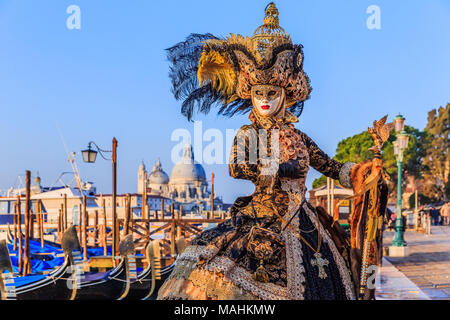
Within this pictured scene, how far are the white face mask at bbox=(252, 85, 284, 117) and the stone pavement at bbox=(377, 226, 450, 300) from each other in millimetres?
6073

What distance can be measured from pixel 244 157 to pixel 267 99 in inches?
19.5

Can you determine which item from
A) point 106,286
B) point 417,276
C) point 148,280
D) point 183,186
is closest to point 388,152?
point 417,276

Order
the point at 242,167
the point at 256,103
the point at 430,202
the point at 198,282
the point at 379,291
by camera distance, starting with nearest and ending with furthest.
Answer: the point at 198,282, the point at 242,167, the point at 256,103, the point at 379,291, the point at 430,202

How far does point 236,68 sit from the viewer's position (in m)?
4.18

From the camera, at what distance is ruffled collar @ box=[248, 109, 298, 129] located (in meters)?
4.03

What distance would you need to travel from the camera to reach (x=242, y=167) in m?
3.81

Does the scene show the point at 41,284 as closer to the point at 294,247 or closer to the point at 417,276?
the point at 417,276

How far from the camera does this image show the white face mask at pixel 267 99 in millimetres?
4031

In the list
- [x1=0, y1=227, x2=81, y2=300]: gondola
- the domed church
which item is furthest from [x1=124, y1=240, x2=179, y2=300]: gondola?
the domed church

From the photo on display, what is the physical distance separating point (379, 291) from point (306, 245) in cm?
700

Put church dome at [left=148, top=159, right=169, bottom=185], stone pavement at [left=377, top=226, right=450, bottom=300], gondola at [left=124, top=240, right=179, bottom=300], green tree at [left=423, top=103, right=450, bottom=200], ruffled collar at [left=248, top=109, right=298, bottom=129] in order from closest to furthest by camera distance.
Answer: ruffled collar at [left=248, top=109, right=298, bottom=129] → stone pavement at [left=377, top=226, right=450, bottom=300] → gondola at [left=124, top=240, right=179, bottom=300] → green tree at [left=423, top=103, right=450, bottom=200] → church dome at [left=148, top=159, right=169, bottom=185]

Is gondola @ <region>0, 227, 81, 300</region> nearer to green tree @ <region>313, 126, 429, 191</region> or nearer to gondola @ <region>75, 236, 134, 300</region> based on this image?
gondola @ <region>75, 236, 134, 300</region>
